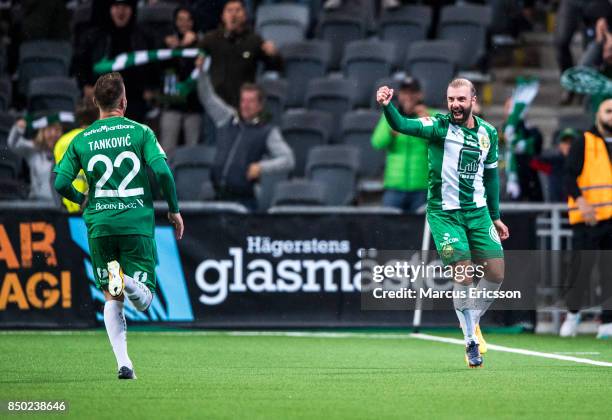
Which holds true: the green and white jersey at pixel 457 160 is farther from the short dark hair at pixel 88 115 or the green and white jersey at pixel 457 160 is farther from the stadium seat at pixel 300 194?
the stadium seat at pixel 300 194

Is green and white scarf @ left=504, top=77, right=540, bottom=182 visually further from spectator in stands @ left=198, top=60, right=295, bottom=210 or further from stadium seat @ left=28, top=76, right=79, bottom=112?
stadium seat @ left=28, top=76, right=79, bottom=112

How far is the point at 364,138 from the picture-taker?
59.5 ft

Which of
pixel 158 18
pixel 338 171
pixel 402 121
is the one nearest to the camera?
pixel 402 121

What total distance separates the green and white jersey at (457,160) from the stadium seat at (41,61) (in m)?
10.5

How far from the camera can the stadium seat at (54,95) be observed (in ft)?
62.0

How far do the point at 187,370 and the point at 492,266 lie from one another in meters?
2.44

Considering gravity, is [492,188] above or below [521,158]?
above

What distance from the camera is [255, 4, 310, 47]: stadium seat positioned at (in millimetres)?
20453

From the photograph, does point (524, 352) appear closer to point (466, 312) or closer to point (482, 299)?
point (482, 299)

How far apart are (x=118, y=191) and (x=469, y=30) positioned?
37.8 feet

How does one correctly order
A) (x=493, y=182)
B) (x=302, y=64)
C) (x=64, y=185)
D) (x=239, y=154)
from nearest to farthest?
(x=64, y=185) < (x=493, y=182) < (x=239, y=154) < (x=302, y=64)

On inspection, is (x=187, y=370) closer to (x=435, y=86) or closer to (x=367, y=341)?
(x=367, y=341)

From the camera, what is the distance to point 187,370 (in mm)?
10125

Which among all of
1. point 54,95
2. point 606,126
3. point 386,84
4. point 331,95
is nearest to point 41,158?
point 54,95
